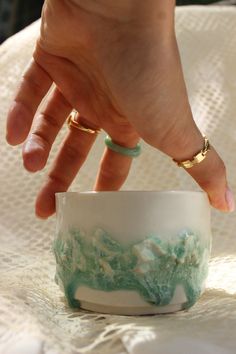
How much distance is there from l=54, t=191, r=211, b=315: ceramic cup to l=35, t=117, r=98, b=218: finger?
0.15m

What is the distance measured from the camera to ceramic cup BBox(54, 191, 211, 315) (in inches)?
19.7

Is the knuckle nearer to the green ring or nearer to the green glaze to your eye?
the green ring

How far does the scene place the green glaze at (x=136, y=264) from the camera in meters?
0.50

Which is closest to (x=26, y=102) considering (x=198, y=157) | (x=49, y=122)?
(x=49, y=122)

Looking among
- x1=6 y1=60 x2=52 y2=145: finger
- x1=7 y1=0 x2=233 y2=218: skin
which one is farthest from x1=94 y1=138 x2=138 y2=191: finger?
x1=6 y1=60 x2=52 y2=145: finger

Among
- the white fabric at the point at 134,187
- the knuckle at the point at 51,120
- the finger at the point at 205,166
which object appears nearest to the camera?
the white fabric at the point at 134,187

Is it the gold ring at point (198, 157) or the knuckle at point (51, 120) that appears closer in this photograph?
the gold ring at point (198, 157)

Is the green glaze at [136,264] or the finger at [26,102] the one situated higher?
the finger at [26,102]

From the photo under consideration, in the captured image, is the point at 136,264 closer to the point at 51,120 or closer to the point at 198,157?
the point at 198,157

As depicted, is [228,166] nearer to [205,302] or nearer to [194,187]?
[194,187]

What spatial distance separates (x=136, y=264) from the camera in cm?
50

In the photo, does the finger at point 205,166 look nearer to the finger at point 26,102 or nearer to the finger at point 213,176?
the finger at point 213,176

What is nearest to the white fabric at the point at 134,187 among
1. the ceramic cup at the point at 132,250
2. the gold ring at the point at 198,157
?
the ceramic cup at the point at 132,250

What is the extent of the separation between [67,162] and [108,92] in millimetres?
119
